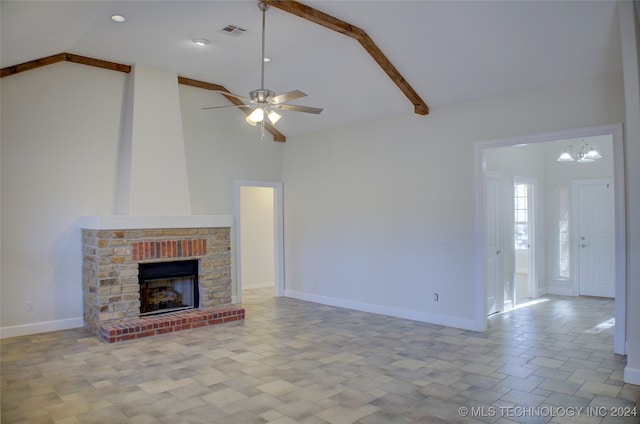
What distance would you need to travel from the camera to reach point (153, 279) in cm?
577

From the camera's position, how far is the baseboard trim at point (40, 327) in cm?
524

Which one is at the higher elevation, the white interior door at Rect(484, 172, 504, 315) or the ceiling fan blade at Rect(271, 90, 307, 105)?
the ceiling fan blade at Rect(271, 90, 307, 105)

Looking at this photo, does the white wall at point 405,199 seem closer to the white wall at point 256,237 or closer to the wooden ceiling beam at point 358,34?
the wooden ceiling beam at point 358,34

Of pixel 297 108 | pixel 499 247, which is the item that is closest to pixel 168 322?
pixel 297 108

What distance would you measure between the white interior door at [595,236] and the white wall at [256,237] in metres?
5.67

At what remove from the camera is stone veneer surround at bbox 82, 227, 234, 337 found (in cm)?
522

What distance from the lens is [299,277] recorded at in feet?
25.3

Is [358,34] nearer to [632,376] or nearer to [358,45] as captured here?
[358,45]

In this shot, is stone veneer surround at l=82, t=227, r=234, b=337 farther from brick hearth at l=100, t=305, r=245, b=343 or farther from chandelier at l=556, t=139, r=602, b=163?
chandelier at l=556, t=139, r=602, b=163

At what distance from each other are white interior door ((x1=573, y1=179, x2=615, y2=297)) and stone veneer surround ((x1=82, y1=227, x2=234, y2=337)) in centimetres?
623

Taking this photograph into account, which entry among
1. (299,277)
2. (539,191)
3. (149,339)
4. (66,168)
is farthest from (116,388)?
(539,191)

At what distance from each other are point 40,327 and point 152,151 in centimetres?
261

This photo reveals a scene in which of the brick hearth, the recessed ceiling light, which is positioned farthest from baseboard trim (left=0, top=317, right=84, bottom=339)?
the recessed ceiling light

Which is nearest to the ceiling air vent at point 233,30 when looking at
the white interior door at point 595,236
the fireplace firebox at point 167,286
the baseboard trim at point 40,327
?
the fireplace firebox at point 167,286
